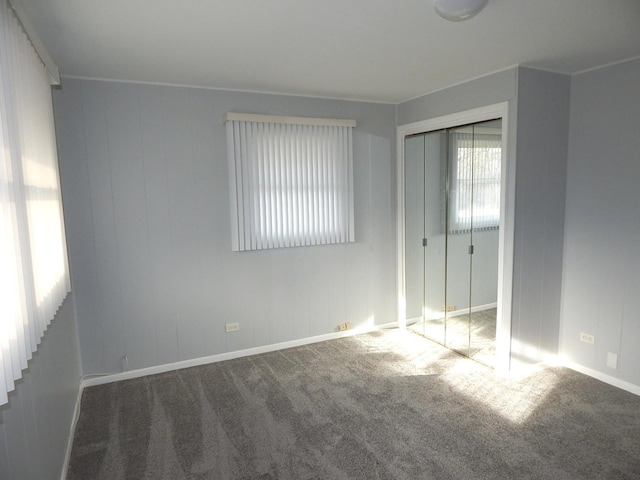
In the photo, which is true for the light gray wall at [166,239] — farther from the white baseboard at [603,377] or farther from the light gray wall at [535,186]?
the white baseboard at [603,377]

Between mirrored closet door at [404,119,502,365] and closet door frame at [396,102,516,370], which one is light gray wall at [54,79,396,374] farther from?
closet door frame at [396,102,516,370]

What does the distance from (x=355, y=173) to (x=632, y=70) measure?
241cm

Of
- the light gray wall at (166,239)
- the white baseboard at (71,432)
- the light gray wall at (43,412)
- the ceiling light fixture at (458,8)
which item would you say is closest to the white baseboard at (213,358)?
the light gray wall at (166,239)

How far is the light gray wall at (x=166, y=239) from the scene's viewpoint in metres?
3.33

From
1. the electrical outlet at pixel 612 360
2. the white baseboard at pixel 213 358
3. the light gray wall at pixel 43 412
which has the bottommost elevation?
the white baseboard at pixel 213 358

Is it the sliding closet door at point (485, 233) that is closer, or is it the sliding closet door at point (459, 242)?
the sliding closet door at point (485, 233)

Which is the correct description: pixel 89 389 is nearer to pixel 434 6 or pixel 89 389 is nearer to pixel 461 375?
pixel 461 375

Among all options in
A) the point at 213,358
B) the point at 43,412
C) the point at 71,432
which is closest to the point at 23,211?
the point at 43,412

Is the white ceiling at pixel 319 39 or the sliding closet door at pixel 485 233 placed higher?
the white ceiling at pixel 319 39

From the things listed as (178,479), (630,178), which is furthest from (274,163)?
(630,178)

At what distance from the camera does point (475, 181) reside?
12.1 feet

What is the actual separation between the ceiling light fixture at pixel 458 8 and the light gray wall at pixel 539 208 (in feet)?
4.44

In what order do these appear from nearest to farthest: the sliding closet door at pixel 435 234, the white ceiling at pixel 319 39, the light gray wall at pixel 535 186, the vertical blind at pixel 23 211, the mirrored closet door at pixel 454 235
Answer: the vertical blind at pixel 23 211, the white ceiling at pixel 319 39, the light gray wall at pixel 535 186, the mirrored closet door at pixel 454 235, the sliding closet door at pixel 435 234

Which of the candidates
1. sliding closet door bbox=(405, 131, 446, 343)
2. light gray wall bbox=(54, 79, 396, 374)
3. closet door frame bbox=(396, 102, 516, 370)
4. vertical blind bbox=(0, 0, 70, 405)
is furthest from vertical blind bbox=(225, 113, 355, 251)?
vertical blind bbox=(0, 0, 70, 405)
